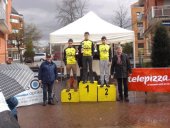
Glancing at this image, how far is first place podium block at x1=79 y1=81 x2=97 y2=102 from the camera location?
13875 mm

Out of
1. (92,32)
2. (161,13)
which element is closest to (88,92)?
(92,32)

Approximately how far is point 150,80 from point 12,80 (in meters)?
9.58

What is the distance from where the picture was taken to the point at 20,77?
18.5ft

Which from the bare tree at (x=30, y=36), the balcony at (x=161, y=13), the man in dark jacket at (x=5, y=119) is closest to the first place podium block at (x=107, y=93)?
the man in dark jacket at (x=5, y=119)

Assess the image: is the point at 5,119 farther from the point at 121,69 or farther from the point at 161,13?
the point at 161,13

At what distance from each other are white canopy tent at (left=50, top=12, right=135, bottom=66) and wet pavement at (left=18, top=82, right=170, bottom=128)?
16.0 ft

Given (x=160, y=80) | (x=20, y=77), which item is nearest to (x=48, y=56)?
(x=160, y=80)

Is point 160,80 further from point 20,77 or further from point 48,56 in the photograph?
point 20,77

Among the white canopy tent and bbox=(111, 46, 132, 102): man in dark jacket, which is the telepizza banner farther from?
the white canopy tent

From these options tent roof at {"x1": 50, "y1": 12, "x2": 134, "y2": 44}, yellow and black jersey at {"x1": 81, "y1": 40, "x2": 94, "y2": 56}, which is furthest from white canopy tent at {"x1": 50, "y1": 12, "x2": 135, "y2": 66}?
yellow and black jersey at {"x1": 81, "y1": 40, "x2": 94, "y2": 56}

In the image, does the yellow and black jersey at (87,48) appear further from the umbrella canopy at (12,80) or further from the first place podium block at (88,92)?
the umbrella canopy at (12,80)

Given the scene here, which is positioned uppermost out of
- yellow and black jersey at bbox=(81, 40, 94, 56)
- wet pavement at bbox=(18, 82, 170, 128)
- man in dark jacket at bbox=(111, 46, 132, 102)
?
yellow and black jersey at bbox=(81, 40, 94, 56)

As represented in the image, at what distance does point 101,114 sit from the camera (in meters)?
11.2

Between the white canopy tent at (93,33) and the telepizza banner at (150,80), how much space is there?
4731mm
